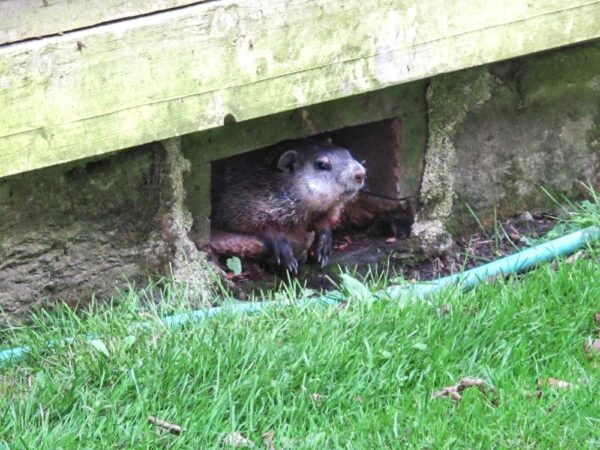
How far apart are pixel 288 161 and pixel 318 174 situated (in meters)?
0.18

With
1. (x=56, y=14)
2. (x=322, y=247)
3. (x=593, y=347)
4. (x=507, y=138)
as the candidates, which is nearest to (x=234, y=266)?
(x=322, y=247)

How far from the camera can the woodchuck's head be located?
18.1 feet

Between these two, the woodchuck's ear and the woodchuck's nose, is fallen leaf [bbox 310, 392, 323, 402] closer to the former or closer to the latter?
the woodchuck's nose

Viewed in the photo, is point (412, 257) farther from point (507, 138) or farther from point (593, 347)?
point (593, 347)

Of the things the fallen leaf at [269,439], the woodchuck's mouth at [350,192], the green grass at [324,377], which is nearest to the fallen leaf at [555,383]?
the green grass at [324,377]

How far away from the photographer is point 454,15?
473cm

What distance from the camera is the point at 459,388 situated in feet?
12.3

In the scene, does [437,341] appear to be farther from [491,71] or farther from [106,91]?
[491,71]

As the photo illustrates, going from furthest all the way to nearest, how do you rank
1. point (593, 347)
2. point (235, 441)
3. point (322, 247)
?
point (322, 247)
point (593, 347)
point (235, 441)

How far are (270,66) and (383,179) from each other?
1354mm

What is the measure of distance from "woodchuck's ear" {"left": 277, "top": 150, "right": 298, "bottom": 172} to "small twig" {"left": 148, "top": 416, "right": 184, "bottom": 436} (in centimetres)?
239

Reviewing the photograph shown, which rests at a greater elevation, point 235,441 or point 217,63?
point 217,63

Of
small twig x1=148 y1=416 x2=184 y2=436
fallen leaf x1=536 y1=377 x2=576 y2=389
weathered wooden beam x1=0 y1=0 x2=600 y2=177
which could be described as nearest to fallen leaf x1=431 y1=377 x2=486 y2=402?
fallen leaf x1=536 y1=377 x2=576 y2=389

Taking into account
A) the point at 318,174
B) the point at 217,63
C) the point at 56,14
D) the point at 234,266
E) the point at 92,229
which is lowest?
the point at 234,266
